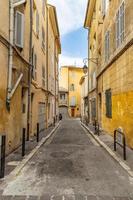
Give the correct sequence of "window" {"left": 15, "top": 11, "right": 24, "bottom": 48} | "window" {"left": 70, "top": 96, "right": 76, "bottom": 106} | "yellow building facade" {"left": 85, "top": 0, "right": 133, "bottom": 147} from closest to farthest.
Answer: "window" {"left": 15, "top": 11, "right": 24, "bottom": 48}
"yellow building facade" {"left": 85, "top": 0, "right": 133, "bottom": 147}
"window" {"left": 70, "top": 96, "right": 76, "bottom": 106}

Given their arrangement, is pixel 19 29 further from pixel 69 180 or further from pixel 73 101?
pixel 73 101

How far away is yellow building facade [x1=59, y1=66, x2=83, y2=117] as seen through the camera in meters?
58.8

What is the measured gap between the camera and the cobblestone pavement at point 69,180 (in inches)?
195

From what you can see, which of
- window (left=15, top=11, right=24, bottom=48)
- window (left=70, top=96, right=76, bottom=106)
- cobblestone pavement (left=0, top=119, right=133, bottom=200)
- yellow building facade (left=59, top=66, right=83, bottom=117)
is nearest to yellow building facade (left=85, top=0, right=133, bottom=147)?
cobblestone pavement (left=0, top=119, right=133, bottom=200)

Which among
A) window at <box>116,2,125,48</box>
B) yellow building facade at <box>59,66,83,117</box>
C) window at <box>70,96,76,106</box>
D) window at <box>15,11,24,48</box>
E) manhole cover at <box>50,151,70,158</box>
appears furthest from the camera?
yellow building facade at <box>59,66,83,117</box>

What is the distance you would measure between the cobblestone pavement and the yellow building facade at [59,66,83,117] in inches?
1979

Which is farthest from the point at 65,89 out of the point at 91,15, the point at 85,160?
the point at 85,160

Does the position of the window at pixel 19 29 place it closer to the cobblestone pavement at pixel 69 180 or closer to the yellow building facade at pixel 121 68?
the yellow building facade at pixel 121 68

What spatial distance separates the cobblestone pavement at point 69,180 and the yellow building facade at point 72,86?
50.3 metres

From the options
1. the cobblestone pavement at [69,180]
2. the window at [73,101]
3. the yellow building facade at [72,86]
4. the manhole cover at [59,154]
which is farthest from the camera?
the yellow building facade at [72,86]

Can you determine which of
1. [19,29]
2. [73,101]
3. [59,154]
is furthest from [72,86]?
[59,154]

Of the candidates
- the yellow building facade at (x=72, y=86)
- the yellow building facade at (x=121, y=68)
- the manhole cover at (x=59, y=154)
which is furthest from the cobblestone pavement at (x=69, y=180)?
the yellow building facade at (x=72, y=86)

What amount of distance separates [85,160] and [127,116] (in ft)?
11.0

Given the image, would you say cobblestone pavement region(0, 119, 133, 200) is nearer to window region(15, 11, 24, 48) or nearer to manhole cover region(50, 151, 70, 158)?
manhole cover region(50, 151, 70, 158)
